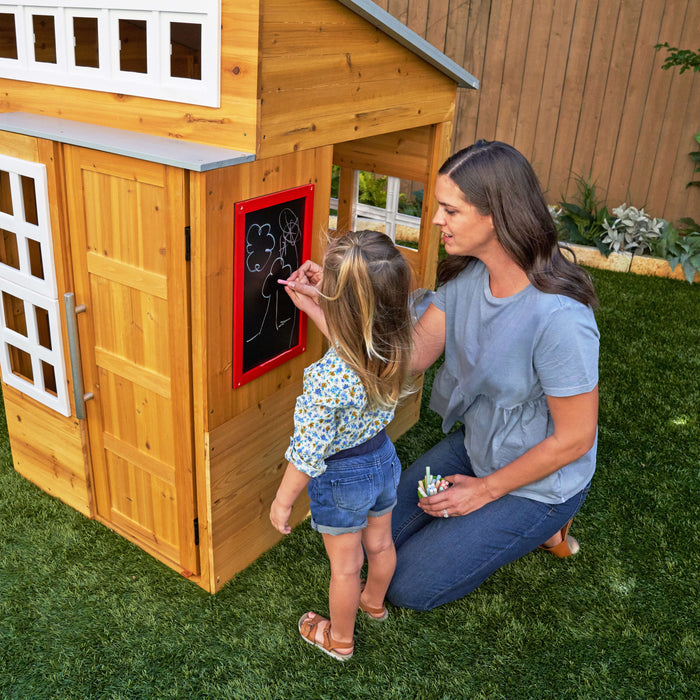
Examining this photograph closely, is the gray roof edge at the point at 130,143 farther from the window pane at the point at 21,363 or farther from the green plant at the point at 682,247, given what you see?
the green plant at the point at 682,247

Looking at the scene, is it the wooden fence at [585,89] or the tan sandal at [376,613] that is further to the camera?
the wooden fence at [585,89]

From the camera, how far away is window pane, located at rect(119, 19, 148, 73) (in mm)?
3324

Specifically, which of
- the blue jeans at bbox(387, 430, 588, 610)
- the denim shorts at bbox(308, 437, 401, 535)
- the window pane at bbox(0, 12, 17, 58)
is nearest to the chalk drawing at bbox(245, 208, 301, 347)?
the denim shorts at bbox(308, 437, 401, 535)

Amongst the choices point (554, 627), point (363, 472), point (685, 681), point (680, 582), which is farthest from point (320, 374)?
point (680, 582)

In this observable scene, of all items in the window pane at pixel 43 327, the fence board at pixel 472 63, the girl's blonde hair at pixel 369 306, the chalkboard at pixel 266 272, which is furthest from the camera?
the fence board at pixel 472 63

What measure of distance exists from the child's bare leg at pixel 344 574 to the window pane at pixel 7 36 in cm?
251

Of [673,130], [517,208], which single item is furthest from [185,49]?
[673,130]

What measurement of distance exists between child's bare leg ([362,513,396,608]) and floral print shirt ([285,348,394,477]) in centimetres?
46

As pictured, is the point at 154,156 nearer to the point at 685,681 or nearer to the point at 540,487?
the point at 540,487

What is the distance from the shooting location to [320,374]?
2.29 metres

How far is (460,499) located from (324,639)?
2.47ft

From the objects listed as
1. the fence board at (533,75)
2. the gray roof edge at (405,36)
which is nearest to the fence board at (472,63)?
the fence board at (533,75)

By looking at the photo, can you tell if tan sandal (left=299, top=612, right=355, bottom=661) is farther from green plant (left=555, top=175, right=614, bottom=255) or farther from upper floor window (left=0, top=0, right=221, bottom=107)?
green plant (left=555, top=175, right=614, bottom=255)

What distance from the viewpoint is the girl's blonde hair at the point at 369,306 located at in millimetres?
2205
